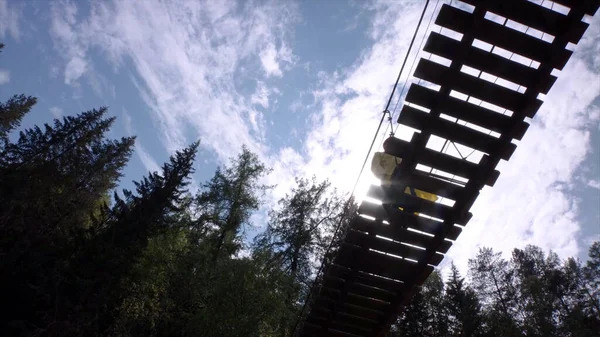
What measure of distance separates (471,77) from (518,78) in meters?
0.48

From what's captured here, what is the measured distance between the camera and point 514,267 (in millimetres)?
37812

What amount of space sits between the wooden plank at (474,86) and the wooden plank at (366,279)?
9.10 feet

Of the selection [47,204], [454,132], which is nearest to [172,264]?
[47,204]

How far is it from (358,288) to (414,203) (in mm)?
1706

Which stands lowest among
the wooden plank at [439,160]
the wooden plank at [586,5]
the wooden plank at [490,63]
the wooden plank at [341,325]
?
the wooden plank at [341,325]

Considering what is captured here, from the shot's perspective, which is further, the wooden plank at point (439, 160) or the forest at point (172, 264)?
the forest at point (172, 264)

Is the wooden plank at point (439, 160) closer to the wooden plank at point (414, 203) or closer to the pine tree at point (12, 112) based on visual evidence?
the wooden plank at point (414, 203)

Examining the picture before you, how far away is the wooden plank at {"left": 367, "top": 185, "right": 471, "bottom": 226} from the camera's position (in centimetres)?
373

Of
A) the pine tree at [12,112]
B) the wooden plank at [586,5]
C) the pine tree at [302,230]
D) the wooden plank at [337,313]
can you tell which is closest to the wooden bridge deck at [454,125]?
the wooden plank at [586,5]

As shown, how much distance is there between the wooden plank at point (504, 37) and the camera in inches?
121

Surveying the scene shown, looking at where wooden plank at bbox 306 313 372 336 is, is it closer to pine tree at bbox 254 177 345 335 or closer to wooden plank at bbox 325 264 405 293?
wooden plank at bbox 325 264 405 293

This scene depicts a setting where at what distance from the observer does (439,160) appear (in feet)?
11.4

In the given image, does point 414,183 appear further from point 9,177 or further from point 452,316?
point 9,177

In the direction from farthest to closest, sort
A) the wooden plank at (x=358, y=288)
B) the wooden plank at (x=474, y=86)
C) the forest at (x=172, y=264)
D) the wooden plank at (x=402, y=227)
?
the forest at (x=172, y=264)
the wooden plank at (x=358, y=288)
the wooden plank at (x=402, y=227)
the wooden plank at (x=474, y=86)
